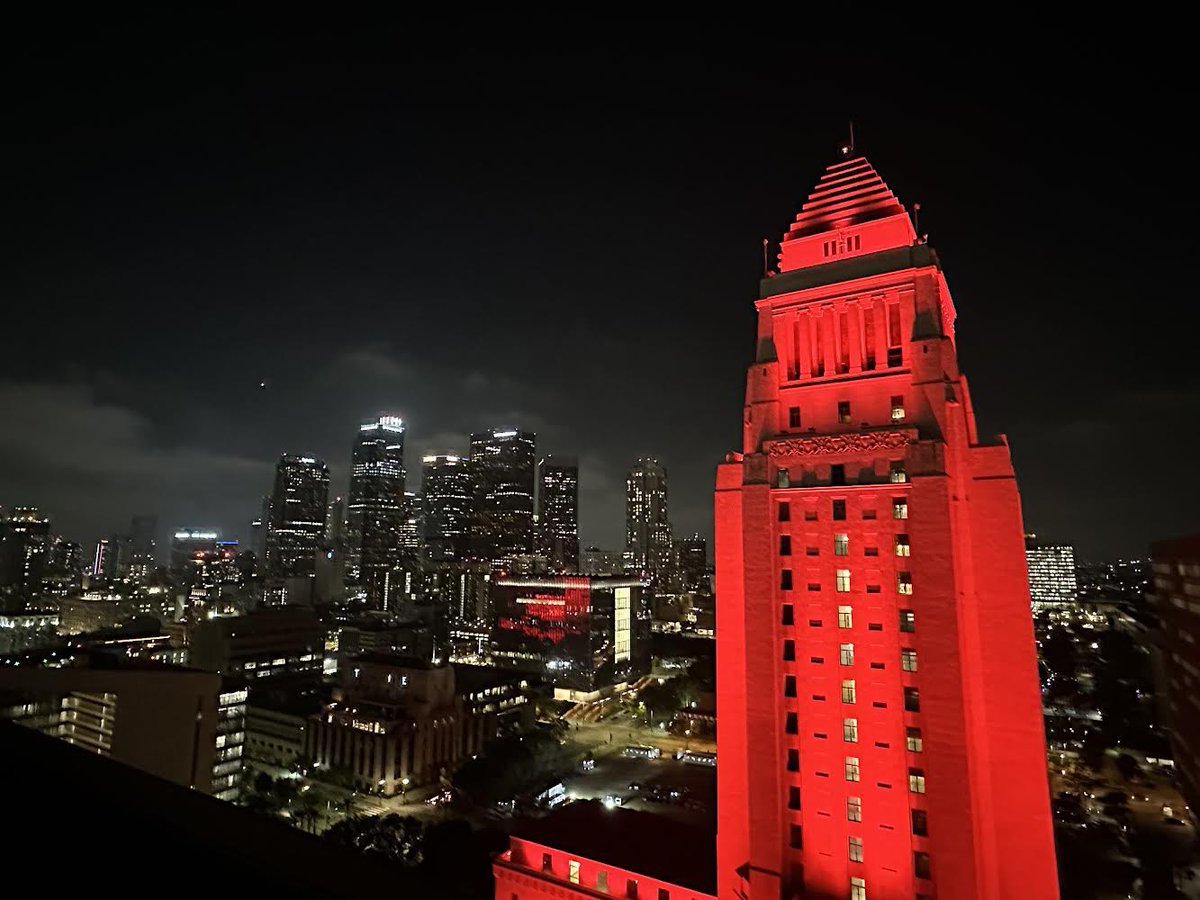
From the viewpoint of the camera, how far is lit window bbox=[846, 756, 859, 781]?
23688 mm

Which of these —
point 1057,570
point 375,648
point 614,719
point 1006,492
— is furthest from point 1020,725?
point 1057,570

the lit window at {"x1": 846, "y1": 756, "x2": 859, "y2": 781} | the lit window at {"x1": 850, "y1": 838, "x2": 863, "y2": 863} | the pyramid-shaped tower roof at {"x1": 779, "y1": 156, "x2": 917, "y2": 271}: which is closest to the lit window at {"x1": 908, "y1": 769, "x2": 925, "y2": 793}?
the lit window at {"x1": 846, "y1": 756, "x2": 859, "y2": 781}

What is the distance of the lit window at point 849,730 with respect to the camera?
2391 centimetres

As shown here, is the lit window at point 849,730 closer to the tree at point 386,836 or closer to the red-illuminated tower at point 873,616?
the red-illuminated tower at point 873,616

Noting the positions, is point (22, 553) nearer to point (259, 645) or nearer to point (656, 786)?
point (259, 645)

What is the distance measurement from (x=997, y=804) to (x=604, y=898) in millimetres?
16194

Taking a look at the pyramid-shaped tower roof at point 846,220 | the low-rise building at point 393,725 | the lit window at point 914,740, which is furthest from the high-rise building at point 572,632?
the lit window at point 914,740

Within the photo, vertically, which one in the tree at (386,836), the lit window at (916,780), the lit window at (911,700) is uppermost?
the lit window at (911,700)

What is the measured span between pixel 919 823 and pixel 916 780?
1.42 metres

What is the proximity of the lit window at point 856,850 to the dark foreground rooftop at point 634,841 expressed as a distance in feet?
20.8

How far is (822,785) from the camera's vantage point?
24.0m

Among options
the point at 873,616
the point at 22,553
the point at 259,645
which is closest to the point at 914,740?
the point at 873,616

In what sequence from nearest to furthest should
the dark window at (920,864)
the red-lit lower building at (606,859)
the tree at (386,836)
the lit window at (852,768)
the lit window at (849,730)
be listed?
the dark window at (920,864) < the lit window at (852,768) < the lit window at (849,730) < the red-lit lower building at (606,859) < the tree at (386,836)

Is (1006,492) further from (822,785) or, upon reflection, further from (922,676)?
(822,785)
